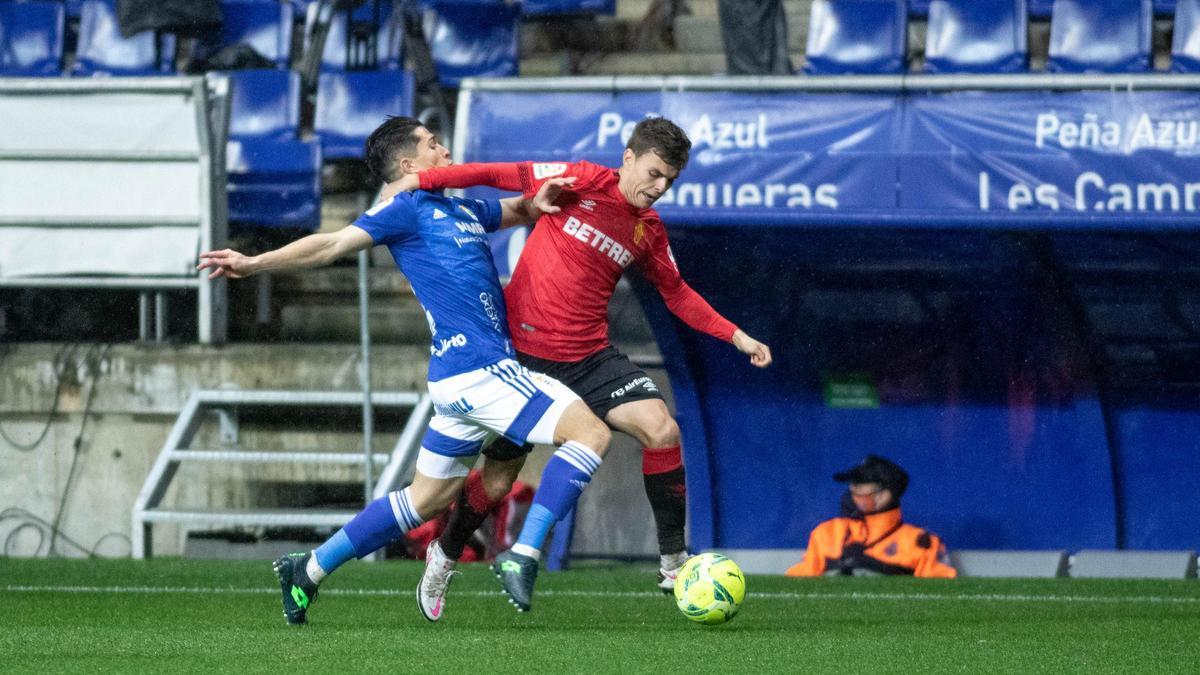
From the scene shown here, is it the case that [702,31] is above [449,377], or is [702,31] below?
above

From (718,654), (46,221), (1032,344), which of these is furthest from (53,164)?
(718,654)

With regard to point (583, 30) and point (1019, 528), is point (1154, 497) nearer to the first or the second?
point (1019, 528)

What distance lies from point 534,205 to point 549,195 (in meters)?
0.10

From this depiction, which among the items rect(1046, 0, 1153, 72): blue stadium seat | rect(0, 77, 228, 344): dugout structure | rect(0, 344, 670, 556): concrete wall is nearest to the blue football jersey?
rect(0, 344, 670, 556): concrete wall

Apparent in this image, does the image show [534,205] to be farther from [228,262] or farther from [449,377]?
[228,262]

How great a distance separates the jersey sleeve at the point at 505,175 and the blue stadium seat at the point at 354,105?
5.86m

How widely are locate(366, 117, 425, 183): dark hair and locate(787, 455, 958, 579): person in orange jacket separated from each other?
3896 mm

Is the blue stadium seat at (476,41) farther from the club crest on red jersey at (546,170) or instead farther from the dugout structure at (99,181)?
the club crest on red jersey at (546,170)

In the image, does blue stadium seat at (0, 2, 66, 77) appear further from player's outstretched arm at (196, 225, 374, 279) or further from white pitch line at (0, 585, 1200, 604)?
player's outstretched arm at (196, 225, 374, 279)

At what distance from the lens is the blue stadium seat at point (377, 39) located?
43.7 ft

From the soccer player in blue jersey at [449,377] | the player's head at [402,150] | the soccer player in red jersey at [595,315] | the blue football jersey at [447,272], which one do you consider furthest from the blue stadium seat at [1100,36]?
the blue football jersey at [447,272]

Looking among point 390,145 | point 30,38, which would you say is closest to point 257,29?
point 30,38

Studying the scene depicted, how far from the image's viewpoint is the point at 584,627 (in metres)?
6.34

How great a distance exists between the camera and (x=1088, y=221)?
845cm
